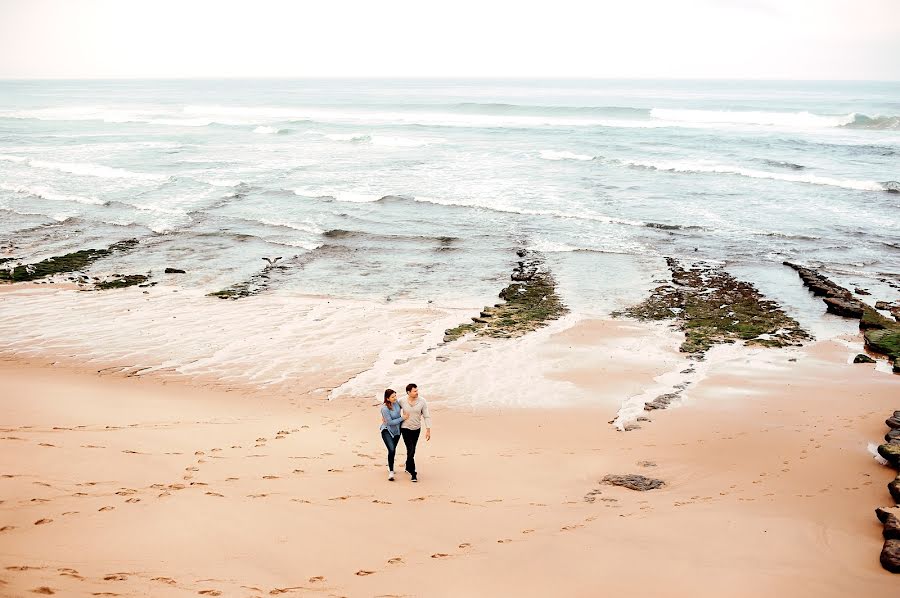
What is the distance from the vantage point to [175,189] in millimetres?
36812

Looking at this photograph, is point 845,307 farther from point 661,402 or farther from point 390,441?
point 390,441

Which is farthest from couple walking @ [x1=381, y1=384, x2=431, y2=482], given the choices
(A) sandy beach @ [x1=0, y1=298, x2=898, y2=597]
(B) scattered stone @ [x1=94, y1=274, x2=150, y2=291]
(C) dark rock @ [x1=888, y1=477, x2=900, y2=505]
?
(B) scattered stone @ [x1=94, y1=274, x2=150, y2=291]

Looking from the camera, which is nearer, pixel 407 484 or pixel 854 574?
pixel 854 574

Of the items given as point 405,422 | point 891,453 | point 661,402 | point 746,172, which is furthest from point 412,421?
point 746,172

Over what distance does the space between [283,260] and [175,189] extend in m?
15.6

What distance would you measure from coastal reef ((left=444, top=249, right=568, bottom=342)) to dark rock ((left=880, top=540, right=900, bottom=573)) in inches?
393

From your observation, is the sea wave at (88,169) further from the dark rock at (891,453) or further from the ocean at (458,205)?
the dark rock at (891,453)

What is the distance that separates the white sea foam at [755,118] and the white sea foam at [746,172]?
110 feet

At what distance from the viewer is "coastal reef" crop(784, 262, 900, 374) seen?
15.8 m

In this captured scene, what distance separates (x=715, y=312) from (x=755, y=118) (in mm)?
71954

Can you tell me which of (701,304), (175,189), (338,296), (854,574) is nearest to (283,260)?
(338,296)

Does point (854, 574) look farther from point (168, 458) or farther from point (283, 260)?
point (283, 260)

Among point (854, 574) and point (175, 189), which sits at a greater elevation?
point (175, 189)

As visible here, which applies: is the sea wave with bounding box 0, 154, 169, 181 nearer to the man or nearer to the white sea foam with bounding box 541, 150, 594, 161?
the white sea foam with bounding box 541, 150, 594, 161
